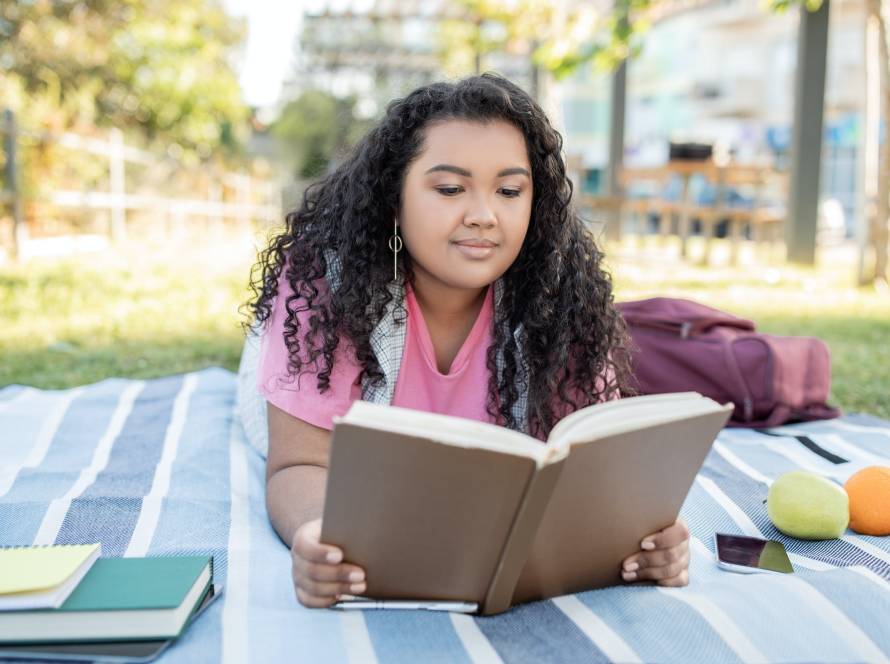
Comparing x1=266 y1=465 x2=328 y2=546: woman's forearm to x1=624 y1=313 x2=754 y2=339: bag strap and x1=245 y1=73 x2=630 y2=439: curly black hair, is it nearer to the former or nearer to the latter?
x1=245 y1=73 x2=630 y2=439: curly black hair

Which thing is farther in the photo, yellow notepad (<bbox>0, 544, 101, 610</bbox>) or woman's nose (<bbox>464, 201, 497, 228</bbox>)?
woman's nose (<bbox>464, 201, 497, 228</bbox>)

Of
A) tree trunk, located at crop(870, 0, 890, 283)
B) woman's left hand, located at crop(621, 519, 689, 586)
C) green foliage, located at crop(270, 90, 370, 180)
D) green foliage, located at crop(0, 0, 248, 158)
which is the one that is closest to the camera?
woman's left hand, located at crop(621, 519, 689, 586)

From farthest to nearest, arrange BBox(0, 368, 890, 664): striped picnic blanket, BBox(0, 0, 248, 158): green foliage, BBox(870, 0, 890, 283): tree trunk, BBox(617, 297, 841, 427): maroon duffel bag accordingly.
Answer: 1. BBox(0, 0, 248, 158): green foliage
2. BBox(870, 0, 890, 283): tree trunk
3. BBox(617, 297, 841, 427): maroon duffel bag
4. BBox(0, 368, 890, 664): striped picnic blanket

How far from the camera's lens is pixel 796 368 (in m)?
3.18

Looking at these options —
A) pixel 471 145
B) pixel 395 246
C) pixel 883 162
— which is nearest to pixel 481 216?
pixel 471 145

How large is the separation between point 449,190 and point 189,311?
13.4 ft

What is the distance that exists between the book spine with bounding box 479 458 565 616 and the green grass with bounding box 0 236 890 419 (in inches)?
76.3

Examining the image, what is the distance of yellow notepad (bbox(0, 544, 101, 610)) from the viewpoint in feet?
4.29

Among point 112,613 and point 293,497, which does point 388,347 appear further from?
point 112,613

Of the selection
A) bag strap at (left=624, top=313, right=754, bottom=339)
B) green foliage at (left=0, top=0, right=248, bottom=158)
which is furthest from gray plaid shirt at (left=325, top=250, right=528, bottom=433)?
green foliage at (left=0, top=0, right=248, bottom=158)

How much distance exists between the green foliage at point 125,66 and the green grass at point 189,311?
4.88m

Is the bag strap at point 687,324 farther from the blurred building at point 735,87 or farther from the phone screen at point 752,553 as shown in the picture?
the blurred building at point 735,87

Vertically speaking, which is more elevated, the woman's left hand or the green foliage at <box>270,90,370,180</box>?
the green foliage at <box>270,90,370,180</box>

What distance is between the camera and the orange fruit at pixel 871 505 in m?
2.04
